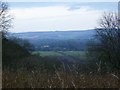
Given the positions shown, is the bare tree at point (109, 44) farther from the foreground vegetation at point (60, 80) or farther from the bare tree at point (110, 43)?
the foreground vegetation at point (60, 80)

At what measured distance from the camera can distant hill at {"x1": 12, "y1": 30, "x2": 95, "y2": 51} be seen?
19.8m

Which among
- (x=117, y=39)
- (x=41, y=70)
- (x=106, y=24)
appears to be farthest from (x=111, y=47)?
(x=41, y=70)

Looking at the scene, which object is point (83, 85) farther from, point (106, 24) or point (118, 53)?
point (106, 24)

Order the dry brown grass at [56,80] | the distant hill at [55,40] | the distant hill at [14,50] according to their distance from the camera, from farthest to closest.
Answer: the distant hill at [14,50], the distant hill at [55,40], the dry brown grass at [56,80]

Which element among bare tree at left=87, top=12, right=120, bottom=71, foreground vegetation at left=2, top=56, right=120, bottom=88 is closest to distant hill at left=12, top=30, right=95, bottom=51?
bare tree at left=87, top=12, right=120, bottom=71

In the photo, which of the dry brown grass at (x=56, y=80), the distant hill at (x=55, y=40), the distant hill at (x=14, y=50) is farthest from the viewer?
the distant hill at (x=14, y=50)

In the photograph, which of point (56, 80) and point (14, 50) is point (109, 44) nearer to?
point (14, 50)

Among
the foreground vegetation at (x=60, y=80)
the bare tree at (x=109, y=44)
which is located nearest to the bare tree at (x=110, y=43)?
the bare tree at (x=109, y=44)

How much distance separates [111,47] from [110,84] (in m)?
32.1

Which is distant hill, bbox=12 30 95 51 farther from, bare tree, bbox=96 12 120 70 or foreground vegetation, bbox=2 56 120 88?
foreground vegetation, bbox=2 56 120 88

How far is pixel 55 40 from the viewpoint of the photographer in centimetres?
2320

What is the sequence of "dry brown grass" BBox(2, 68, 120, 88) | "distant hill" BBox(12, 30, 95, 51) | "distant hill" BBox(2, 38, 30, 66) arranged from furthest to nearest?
"distant hill" BBox(2, 38, 30, 66)
"distant hill" BBox(12, 30, 95, 51)
"dry brown grass" BBox(2, 68, 120, 88)

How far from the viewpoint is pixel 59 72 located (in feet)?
13.8

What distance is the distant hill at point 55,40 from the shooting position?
19797 millimetres
